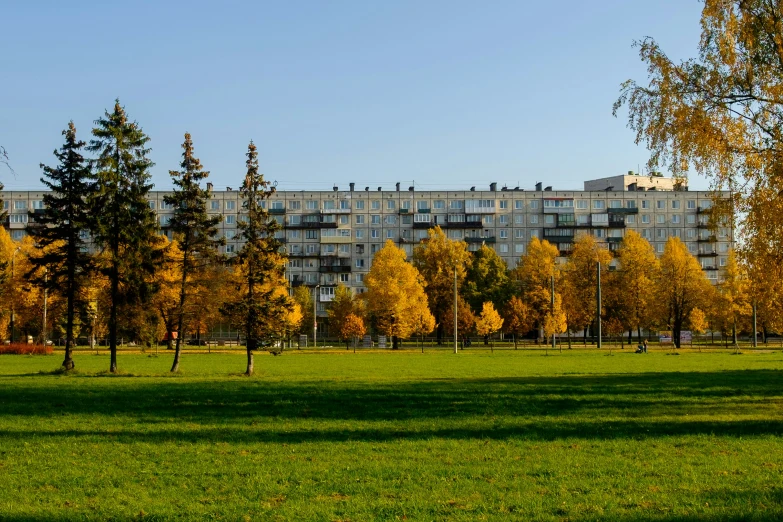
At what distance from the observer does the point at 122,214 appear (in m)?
45.3

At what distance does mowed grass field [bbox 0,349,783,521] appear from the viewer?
11.4 metres

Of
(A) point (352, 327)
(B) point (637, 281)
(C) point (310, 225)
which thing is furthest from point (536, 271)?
(C) point (310, 225)

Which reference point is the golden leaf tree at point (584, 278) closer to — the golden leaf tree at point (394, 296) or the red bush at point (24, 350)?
the golden leaf tree at point (394, 296)

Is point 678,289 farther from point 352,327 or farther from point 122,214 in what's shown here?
point 122,214

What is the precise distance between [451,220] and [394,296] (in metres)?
58.7

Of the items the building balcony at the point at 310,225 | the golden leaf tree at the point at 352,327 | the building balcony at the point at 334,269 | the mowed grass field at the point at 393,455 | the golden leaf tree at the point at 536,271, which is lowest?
the mowed grass field at the point at 393,455

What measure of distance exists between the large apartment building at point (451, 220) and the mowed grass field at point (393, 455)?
116247 mm

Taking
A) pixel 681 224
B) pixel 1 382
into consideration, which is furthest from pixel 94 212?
pixel 681 224

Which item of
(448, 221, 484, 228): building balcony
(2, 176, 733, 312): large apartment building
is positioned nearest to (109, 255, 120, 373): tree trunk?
(2, 176, 733, 312): large apartment building

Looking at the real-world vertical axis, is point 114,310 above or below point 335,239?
below

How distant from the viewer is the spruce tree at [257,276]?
148 feet

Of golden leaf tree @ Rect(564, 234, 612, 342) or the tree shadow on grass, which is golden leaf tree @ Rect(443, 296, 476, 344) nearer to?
golden leaf tree @ Rect(564, 234, 612, 342)

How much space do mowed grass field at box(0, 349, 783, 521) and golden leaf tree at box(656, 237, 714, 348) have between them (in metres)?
76.8

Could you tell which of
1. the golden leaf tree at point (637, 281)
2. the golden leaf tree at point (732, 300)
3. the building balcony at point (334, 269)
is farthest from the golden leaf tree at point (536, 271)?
the building balcony at point (334, 269)
